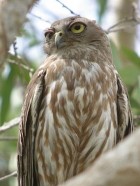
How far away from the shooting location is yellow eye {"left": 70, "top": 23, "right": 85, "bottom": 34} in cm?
443

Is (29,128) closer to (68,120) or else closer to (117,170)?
(68,120)

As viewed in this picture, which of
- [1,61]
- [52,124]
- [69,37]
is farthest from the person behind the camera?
[69,37]

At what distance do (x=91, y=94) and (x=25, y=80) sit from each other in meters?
1.03

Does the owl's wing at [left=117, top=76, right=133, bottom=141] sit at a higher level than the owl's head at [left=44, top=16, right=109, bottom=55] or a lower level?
lower

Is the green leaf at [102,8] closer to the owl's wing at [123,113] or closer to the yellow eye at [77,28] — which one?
the yellow eye at [77,28]

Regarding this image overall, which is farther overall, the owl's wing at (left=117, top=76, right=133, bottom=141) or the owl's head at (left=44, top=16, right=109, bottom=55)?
the owl's head at (left=44, top=16, right=109, bottom=55)

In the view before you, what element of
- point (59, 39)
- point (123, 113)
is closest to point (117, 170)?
point (123, 113)

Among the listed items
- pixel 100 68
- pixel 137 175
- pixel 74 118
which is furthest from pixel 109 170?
pixel 100 68

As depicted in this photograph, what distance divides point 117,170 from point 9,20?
539mm

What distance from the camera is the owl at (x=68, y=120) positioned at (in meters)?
3.79

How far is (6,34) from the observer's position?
5.06 feet

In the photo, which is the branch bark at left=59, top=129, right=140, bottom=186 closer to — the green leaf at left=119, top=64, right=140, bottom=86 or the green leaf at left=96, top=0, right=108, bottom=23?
the green leaf at left=119, top=64, right=140, bottom=86

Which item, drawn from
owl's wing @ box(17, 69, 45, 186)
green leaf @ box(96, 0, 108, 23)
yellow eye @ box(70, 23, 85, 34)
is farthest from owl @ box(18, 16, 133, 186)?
green leaf @ box(96, 0, 108, 23)

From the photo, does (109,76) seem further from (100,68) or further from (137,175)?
(137,175)
